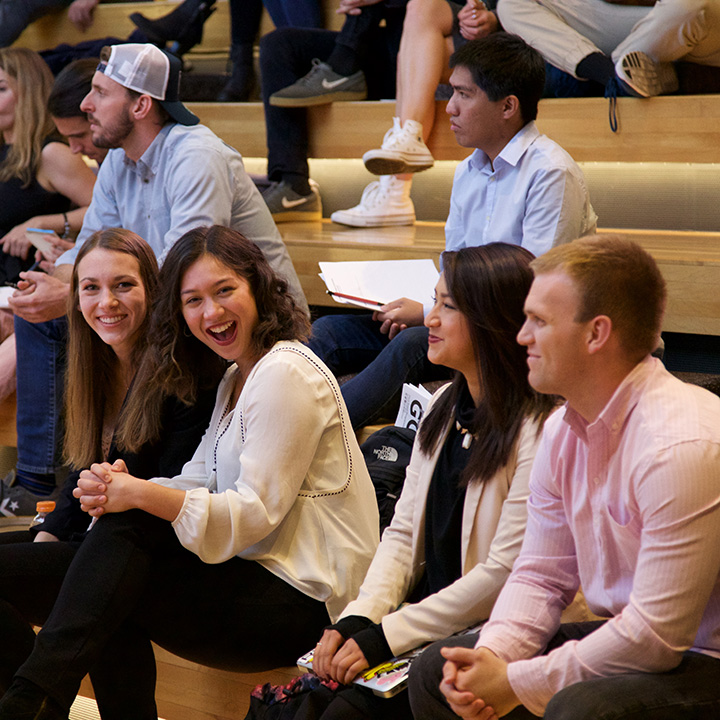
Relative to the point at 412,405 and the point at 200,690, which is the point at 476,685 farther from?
the point at 412,405

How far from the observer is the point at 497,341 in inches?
54.5

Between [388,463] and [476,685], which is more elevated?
[476,685]

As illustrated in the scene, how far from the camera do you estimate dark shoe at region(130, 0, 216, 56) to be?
405 cm

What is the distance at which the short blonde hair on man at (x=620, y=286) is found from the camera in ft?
3.56

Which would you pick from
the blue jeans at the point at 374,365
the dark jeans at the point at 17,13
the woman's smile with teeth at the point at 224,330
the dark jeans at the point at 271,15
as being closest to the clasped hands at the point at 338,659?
the woman's smile with teeth at the point at 224,330

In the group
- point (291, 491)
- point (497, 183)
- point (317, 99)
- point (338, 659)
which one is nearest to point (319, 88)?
point (317, 99)

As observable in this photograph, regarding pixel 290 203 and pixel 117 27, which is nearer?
pixel 290 203

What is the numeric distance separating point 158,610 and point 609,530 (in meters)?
0.80

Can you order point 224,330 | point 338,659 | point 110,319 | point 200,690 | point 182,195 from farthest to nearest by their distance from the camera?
point 182,195, point 110,319, point 200,690, point 224,330, point 338,659

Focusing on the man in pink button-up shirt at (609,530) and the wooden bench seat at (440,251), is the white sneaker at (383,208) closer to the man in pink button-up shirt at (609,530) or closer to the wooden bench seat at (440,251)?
the wooden bench seat at (440,251)

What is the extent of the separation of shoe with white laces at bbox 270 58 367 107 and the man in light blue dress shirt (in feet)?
3.77

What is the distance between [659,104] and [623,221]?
0.46 meters

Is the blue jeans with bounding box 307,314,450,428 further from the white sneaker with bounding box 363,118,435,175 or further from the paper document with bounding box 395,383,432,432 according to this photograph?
the white sneaker with bounding box 363,118,435,175

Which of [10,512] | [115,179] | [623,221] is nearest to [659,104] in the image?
[623,221]
